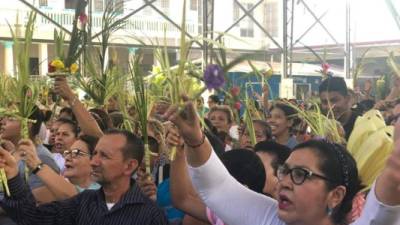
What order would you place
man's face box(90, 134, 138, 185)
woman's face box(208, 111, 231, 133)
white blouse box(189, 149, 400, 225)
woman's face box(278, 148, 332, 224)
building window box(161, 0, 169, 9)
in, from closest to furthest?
woman's face box(278, 148, 332, 224), white blouse box(189, 149, 400, 225), man's face box(90, 134, 138, 185), woman's face box(208, 111, 231, 133), building window box(161, 0, 169, 9)

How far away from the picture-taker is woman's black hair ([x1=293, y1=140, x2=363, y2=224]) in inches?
54.5

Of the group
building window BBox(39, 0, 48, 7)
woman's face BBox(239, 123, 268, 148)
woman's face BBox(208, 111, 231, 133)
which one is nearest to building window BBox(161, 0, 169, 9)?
building window BBox(39, 0, 48, 7)

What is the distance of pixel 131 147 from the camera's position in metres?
2.12

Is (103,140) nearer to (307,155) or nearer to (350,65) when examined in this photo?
(307,155)

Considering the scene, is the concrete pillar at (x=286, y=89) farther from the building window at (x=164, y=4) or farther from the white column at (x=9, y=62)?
the white column at (x=9, y=62)

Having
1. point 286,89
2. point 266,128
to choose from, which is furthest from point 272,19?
point 266,128

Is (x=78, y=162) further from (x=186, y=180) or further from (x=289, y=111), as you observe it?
(x=289, y=111)

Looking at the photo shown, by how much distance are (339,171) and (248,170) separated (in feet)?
1.77

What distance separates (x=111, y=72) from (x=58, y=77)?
0.80 metres

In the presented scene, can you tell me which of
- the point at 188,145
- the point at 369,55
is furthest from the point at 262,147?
the point at 369,55

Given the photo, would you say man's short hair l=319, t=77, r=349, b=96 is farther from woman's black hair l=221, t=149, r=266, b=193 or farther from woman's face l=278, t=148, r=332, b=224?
woman's face l=278, t=148, r=332, b=224

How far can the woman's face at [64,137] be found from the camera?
3.05m

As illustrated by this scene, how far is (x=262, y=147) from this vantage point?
2203 mm

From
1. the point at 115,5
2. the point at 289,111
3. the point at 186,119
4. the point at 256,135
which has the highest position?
the point at 115,5
